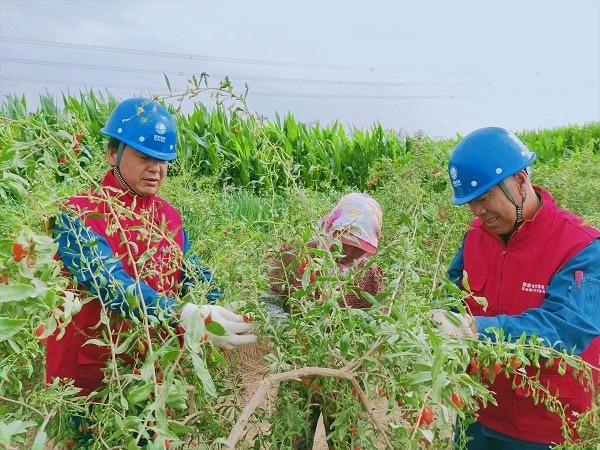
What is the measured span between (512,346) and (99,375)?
1.15 metres

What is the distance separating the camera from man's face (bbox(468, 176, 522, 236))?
1798 millimetres

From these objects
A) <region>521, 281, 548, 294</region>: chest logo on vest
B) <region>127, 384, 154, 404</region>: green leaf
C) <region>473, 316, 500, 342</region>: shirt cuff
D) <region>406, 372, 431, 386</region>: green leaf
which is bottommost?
<region>473, 316, 500, 342</region>: shirt cuff

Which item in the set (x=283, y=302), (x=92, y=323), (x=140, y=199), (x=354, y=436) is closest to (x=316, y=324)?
(x=354, y=436)

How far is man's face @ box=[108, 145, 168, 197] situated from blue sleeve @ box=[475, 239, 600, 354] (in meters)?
1.00

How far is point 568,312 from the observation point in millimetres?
1640

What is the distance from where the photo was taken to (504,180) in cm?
179

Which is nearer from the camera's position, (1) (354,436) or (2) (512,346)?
(2) (512,346)

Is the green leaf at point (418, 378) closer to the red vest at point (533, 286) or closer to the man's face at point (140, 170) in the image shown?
the red vest at point (533, 286)

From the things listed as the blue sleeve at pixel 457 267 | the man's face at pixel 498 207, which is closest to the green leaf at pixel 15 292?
the man's face at pixel 498 207

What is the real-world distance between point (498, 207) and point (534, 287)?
0.81 ft

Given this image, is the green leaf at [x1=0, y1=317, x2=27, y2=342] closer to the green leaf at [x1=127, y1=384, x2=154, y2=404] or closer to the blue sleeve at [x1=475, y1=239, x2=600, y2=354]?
the green leaf at [x1=127, y1=384, x2=154, y2=404]

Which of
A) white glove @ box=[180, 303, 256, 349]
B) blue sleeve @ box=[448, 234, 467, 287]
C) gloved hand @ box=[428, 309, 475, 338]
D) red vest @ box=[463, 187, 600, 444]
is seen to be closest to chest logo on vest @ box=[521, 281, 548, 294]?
red vest @ box=[463, 187, 600, 444]

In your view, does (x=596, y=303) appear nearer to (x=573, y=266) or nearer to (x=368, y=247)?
(x=573, y=266)

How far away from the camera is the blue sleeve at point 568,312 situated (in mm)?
1590
